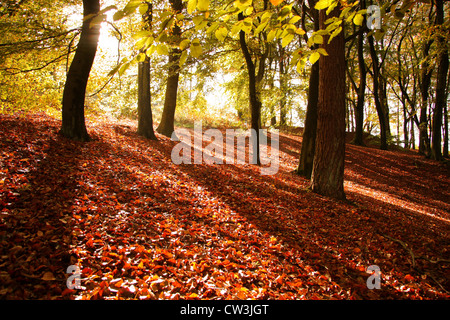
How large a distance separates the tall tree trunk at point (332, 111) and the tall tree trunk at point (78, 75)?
226 inches

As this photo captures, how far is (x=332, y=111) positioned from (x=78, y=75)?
6.37 m

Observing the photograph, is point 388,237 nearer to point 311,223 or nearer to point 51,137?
point 311,223

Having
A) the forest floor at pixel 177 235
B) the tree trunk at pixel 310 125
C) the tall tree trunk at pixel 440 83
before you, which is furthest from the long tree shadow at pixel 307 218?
the tall tree trunk at pixel 440 83

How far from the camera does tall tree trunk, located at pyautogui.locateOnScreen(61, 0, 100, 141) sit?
597cm

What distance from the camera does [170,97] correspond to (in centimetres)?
1140

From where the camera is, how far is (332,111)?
19.3 feet

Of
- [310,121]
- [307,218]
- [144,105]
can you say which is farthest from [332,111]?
[144,105]

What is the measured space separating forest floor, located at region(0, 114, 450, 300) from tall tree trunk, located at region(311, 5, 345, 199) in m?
0.89

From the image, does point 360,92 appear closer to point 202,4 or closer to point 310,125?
point 310,125

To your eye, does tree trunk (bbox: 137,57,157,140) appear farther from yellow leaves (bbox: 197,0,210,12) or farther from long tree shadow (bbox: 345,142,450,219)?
long tree shadow (bbox: 345,142,450,219)

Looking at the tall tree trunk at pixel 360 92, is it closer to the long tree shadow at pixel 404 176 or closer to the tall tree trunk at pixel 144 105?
the long tree shadow at pixel 404 176

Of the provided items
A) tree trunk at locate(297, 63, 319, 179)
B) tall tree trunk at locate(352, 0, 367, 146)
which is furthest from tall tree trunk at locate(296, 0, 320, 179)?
tall tree trunk at locate(352, 0, 367, 146)

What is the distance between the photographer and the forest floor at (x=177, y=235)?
2.64 m
